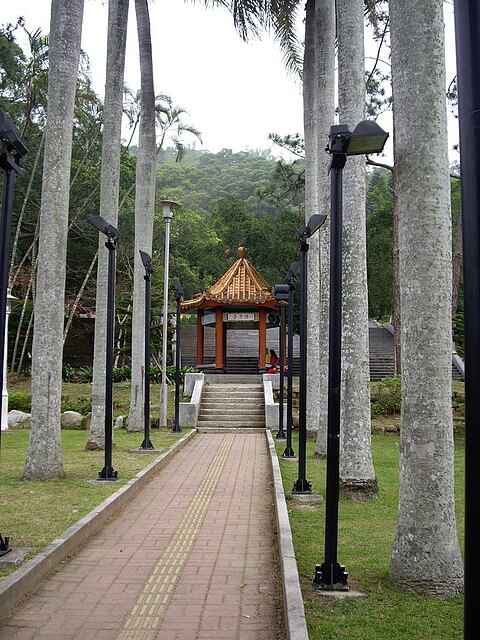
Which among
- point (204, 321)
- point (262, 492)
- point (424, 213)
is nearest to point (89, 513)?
point (262, 492)

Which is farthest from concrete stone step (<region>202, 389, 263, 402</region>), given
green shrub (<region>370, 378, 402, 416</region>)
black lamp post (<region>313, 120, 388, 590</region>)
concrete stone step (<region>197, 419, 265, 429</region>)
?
black lamp post (<region>313, 120, 388, 590</region>)

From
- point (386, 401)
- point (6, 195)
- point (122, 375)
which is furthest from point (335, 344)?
point (122, 375)

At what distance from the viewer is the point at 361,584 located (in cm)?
479

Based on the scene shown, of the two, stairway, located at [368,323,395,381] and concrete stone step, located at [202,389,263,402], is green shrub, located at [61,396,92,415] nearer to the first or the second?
concrete stone step, located at [202,389,263,402]

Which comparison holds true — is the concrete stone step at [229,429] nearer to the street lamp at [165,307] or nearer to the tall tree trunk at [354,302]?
the street lamp at [165,307]

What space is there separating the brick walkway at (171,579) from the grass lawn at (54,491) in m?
0.39

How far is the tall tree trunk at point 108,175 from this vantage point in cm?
1230

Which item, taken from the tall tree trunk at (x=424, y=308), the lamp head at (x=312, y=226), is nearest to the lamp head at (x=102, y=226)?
the lamp head at (x=312, y=226)

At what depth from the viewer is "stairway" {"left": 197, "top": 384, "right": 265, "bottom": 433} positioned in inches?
714

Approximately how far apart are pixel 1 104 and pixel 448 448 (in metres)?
21.6

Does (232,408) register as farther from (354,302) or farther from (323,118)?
(354,302)

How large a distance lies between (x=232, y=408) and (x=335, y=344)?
48.0ft

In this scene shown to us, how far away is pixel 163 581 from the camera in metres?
5.15

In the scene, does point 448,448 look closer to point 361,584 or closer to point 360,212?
point 361,584
